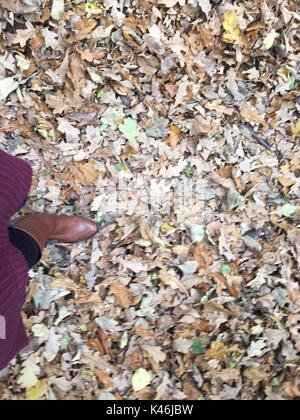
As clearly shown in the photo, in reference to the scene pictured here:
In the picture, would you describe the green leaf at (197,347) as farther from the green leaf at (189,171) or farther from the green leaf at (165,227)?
the green leaf at (189,171)

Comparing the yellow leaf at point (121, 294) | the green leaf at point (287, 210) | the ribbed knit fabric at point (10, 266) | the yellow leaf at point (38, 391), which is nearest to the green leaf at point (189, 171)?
the green leaf at point (287, 210)

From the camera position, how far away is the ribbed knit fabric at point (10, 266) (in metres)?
1.88

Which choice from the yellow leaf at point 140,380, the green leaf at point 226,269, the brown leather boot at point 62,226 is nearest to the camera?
the brown leather boot at point 62,226

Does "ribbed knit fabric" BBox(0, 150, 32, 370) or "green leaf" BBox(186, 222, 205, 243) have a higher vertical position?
"ribbed knit fabric" BBox(0, 150, 32, 370)

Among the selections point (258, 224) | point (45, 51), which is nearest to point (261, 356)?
point (258, 224)

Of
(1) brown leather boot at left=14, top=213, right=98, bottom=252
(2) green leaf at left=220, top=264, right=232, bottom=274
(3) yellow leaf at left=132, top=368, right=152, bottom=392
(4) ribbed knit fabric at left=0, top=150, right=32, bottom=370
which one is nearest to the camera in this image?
(4) ribbed knit fabric at left=0, top=150, right=32, bottom=370

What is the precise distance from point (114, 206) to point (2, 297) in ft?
3.40

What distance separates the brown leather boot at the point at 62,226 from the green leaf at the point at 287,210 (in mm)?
987

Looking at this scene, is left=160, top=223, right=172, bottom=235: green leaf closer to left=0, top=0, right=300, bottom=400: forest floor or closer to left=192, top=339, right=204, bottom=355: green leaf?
left=0, top=0, right=300, bottom=400: forest floor

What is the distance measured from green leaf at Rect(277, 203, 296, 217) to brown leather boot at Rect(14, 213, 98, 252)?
3.24 feet

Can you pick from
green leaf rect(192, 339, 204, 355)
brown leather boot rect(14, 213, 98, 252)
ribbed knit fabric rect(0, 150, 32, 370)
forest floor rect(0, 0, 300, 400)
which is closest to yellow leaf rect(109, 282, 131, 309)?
forest floor rect(0, 0, 300, 400)

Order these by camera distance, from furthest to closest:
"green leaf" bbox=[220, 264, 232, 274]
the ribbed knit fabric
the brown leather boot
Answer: "green leaf" bbox=[220, 264, 232, 274] → the brown leather boot → the ribbed knit fabric

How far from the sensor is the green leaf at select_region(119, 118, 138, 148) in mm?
2803
